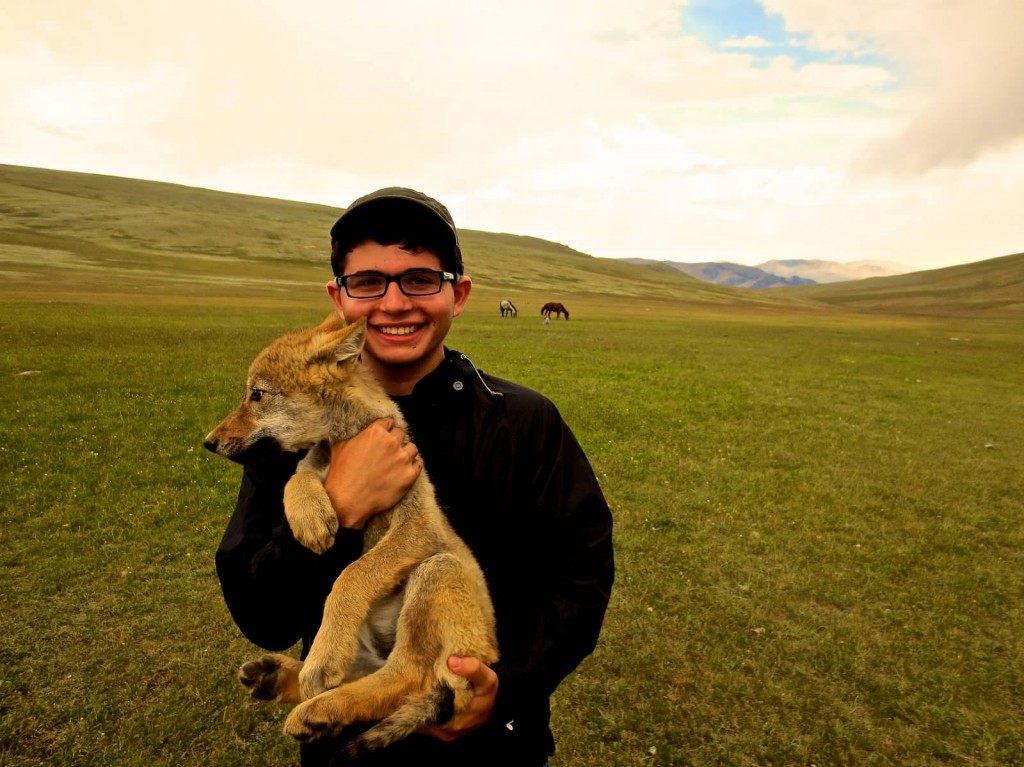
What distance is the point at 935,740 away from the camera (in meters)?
6.09

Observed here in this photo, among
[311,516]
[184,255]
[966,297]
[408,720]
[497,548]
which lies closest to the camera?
Result: [408,720]

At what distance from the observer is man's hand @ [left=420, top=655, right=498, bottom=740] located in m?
2.69

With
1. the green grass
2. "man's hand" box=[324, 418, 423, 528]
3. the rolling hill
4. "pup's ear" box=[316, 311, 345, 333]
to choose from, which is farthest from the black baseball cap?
the rolling hill

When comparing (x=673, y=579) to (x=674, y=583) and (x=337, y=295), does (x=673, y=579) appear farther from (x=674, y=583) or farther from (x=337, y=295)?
(x=337, y=295)

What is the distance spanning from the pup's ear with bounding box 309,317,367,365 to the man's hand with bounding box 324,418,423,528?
1.95 feet

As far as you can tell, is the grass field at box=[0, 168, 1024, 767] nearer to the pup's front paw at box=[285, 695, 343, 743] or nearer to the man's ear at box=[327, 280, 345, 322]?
the pup's front paw at box=[285, 695, 343, 743]

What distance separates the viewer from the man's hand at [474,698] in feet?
8.81

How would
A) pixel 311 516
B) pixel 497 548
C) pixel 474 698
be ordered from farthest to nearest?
pixel 497 548
pixel 311 516
pixel 474 698

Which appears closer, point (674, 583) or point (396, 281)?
point (396, 281)

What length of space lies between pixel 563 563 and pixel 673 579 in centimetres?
676

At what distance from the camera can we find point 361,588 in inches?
120

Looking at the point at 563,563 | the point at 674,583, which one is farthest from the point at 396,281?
the point at 674,583

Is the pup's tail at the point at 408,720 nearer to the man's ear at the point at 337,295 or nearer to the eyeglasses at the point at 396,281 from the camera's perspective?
the eyeglasses at the point at 396,281

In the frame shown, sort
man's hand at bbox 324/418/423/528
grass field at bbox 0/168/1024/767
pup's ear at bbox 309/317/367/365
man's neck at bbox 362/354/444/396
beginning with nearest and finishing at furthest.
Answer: man's hand at bbox 324/418/423/528 → pup's ear at bbox 309/317/367/365 → man's neck at bbox 362/354/444/396 → grass field at bbox 0/168/1024/767
